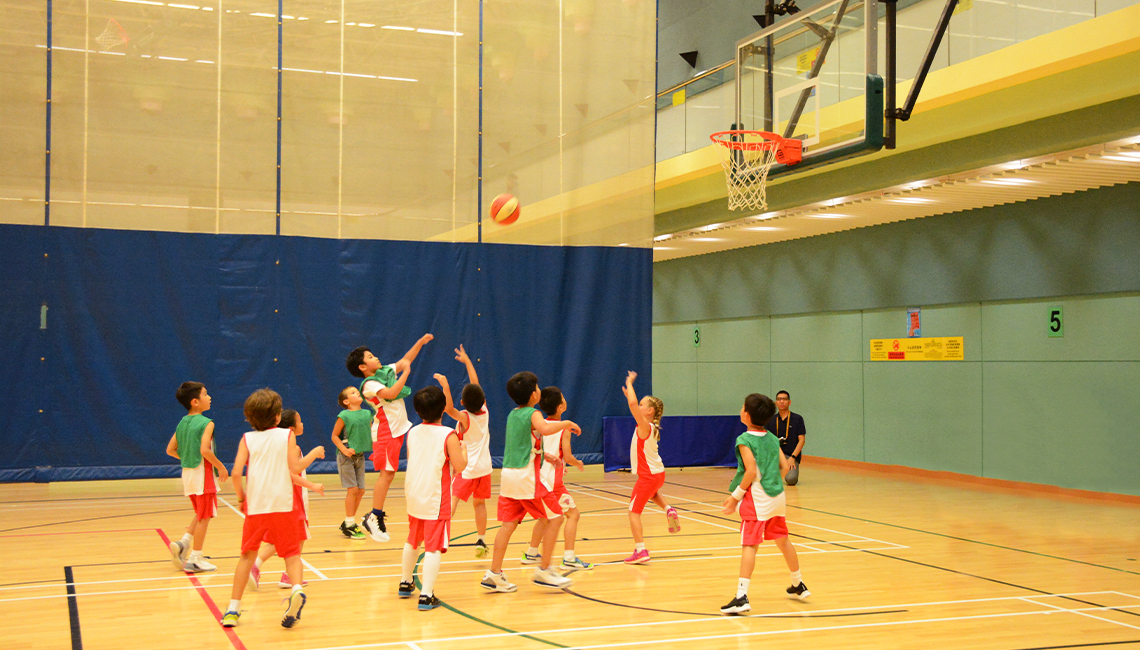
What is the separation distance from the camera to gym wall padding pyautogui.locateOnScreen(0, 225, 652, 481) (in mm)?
12312

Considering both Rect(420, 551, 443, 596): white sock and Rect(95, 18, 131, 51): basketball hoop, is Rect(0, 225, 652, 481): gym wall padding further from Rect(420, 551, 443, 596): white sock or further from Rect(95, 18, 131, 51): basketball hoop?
Rect(420, 551, 443, 596): white sock

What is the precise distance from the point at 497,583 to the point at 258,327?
7.08 m

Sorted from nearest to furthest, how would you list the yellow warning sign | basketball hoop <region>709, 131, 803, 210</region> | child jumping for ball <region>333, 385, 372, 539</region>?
child jumping for ball <region>333, 385, 372, 539</region> < basketball hoop <region>709, 131, 803, 210</region> < the yellow warning sign

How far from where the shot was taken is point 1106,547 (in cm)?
937

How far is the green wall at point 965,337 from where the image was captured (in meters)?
12.9

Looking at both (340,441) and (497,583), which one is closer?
(497,583)

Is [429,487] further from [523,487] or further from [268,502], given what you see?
[268,502]

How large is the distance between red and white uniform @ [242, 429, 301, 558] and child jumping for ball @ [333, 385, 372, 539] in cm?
351

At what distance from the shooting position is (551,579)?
7.18m

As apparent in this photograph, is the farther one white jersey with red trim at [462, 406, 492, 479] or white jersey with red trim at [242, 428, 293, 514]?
white jersey with red trim at [462, 406, 492, 479]

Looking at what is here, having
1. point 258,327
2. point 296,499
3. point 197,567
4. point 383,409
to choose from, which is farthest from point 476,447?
point 258,327

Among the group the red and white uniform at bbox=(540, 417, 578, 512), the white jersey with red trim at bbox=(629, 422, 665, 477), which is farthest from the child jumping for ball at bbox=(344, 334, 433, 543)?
the white jersey with red trim at bbox=(629, 422, 665, 477)

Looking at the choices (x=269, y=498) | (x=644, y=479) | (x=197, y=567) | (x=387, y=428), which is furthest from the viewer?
(x=387, y=428)

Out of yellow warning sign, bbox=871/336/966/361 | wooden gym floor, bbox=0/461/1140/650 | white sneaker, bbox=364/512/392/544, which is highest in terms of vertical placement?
yellow warning sign, bbox=871/336/966/361
